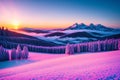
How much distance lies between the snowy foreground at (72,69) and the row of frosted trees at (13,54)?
0.26 m

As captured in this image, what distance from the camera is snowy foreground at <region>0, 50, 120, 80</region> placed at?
5.36 meters

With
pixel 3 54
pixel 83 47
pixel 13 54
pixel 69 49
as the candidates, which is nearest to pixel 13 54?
pixel 13 54

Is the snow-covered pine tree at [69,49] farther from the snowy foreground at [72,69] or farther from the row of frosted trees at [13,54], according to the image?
the row of frosted trees at [13,54]

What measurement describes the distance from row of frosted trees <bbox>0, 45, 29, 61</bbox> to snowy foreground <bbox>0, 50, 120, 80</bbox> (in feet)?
0.84

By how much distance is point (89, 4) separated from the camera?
256 inches

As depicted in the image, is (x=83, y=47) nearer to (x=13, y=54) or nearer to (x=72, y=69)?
(x=72, y=69)

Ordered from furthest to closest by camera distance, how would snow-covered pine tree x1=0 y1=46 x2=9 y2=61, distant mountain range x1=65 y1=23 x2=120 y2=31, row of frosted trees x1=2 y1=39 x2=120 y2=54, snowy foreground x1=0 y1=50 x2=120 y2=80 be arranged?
distant mountain range x1=65 y1=23 x2=120 y2=31, row of frosted trees x1=2 y1=39 x2=120 y2=54, snow-covered pine tree x1=0 y1=46 x2=9 y2=61, snowy foreground x1=0 y1=50 x2=120 y2=80

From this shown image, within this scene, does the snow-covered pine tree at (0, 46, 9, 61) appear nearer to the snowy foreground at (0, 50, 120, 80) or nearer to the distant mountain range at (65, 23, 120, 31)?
the snowy foreground at (0, 50, 120, 80)

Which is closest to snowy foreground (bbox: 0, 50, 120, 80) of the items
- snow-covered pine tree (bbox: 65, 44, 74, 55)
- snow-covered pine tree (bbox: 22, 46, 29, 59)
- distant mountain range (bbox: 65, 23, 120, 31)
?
snow-covered pine tree (bbox: 65, 44, 74, 55)

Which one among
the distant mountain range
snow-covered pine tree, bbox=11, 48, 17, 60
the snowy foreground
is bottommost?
Result: the snowy foreground

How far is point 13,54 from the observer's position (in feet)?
19.4

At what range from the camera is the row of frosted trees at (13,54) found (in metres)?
5.85

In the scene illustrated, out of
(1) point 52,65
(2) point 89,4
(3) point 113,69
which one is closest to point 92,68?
(3) point 113,69

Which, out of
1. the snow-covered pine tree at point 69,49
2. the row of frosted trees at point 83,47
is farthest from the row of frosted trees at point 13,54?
the snow-covered pine tree at point 69,49
